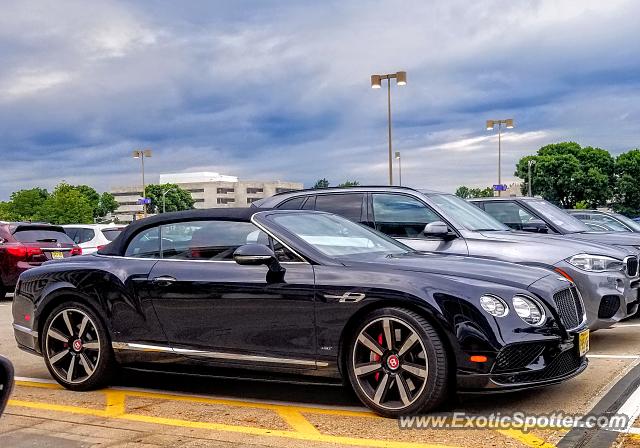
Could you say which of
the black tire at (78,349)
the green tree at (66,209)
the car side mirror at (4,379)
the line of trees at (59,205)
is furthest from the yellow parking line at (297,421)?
the green tree at (66,209)

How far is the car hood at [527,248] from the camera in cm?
777

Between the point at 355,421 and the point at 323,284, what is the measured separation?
921 millimetres

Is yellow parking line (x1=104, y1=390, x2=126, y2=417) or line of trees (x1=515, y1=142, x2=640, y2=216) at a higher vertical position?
line of trees (x1=515, y1=142, x2=640, y2=216)

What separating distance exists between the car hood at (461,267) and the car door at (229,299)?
50 centimetres

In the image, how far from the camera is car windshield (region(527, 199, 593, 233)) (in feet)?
33.9

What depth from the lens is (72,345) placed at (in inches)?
241

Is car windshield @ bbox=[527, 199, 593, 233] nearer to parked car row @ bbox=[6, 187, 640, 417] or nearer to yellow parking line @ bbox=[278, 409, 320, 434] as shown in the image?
parked car row @ bbox=[6, 187, 640, 417]

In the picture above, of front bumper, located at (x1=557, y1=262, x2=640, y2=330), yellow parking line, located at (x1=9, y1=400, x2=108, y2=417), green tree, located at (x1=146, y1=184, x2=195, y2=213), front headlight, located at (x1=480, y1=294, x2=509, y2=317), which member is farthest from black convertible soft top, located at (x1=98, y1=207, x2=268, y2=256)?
green tree, located at (x1=146, y1=184, x2=195, y2=213)

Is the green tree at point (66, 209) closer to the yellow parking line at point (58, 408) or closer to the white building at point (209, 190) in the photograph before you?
the white building at point (209, 190)

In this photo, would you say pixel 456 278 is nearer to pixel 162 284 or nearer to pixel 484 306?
pixel 484 306

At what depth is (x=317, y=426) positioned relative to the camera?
15.7 ft

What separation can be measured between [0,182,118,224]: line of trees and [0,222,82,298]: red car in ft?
289

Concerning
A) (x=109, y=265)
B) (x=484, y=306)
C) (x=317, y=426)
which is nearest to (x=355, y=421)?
(x=317, y=426)

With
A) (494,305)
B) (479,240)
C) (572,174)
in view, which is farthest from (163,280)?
(572,174)
